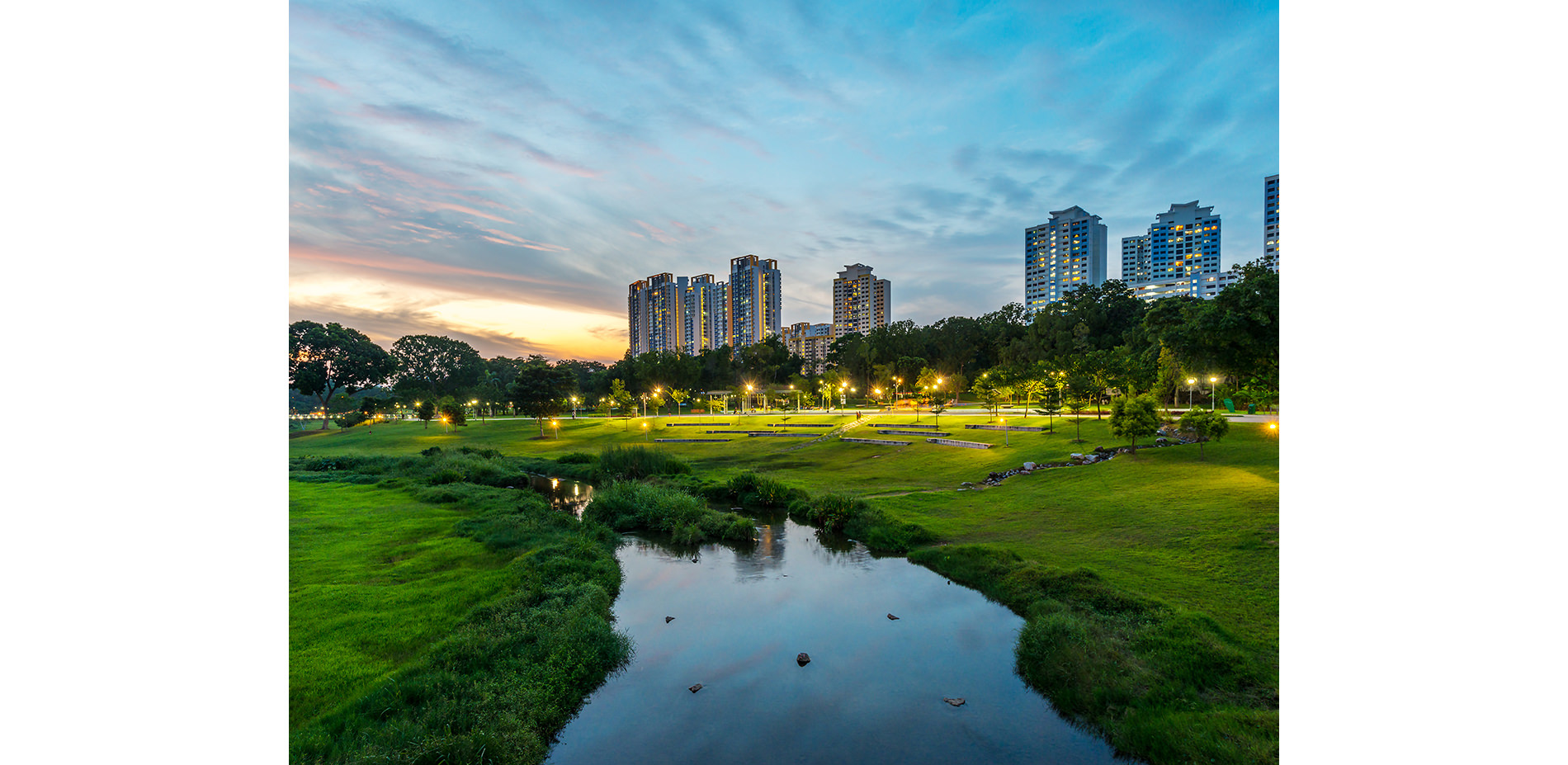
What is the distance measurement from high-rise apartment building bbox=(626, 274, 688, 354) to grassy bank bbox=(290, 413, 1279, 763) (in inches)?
3052

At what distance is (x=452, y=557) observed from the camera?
11.1 m

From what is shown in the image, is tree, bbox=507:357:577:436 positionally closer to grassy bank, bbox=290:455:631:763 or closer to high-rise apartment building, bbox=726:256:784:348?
grassy bank, bbox=290:455:631:763

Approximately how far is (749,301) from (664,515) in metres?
98.4

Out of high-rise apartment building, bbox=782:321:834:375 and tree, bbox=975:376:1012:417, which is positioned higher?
high-rise apartment building, bbox=782:321:834:375

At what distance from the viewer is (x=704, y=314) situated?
4085 inches

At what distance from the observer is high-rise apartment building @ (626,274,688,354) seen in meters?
96.5

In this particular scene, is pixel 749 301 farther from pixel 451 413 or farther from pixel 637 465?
pixel 637 465

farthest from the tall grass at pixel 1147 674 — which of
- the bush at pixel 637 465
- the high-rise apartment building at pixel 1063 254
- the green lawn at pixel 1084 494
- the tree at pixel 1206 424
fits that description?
the high-rise apartment building at pixel 1063 254

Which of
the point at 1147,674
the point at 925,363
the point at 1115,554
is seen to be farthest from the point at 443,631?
the point at 925,363

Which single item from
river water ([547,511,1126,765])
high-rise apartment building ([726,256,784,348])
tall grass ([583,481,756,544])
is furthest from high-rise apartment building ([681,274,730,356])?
river water ([547,511,1126,765])

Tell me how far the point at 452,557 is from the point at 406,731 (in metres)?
7.09
